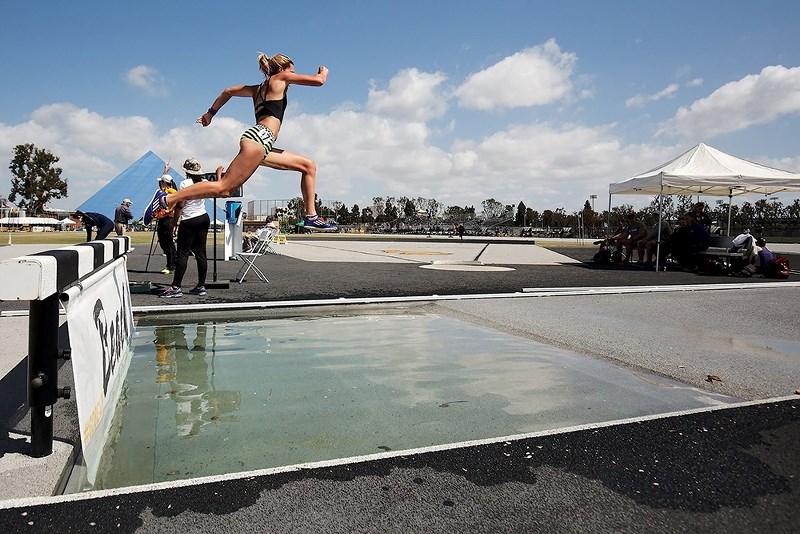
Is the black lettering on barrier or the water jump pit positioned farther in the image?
the black lettering on barrier

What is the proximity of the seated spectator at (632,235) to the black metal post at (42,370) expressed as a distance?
16.3 m

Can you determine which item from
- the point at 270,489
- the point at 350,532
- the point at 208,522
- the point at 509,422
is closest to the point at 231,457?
the point at 270,489

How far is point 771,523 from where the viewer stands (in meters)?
2.01

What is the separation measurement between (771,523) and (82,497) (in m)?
2.61

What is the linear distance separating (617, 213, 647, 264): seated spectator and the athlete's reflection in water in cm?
1400

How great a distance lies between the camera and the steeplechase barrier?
7.24 ft

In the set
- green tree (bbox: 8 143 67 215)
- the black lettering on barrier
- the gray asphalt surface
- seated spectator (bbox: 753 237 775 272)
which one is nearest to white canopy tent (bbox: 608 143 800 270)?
seated spectator (bbox: 753 237 775 272)

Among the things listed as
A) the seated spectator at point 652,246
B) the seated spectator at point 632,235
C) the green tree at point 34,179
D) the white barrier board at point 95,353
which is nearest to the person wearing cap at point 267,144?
the white barrier board at point 95,353

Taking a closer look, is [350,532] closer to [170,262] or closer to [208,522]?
[208,522]

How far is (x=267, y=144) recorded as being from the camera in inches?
160

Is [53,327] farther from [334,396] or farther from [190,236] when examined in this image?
[190,236]

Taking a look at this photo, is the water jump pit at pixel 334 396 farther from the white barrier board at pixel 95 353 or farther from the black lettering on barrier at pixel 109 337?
the black lettering on barrier at pixel 109 337

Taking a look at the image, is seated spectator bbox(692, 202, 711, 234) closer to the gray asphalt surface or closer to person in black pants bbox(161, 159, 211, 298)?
the gray asphalt surface

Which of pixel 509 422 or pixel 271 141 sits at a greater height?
pixel 271 141
